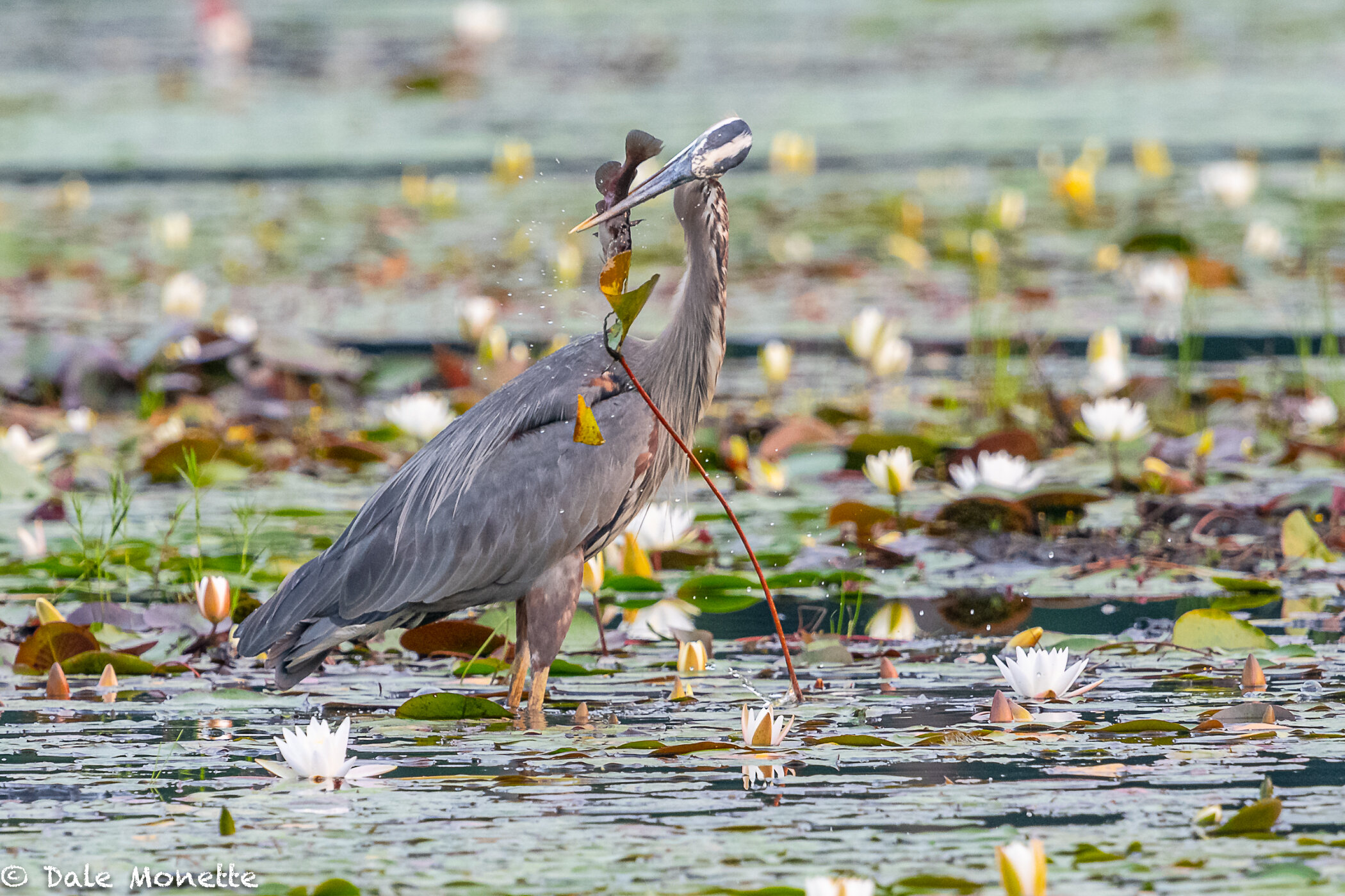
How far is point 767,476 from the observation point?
17.9 feet

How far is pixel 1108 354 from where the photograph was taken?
621 cm

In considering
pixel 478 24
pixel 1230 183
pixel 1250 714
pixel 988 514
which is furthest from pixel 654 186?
pixel 478 24

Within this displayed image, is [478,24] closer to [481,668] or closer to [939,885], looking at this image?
[481,668]

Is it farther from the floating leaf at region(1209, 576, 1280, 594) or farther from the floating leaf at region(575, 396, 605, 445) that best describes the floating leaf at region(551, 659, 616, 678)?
the floating leaf at region(1209, 576, 1280, 594)

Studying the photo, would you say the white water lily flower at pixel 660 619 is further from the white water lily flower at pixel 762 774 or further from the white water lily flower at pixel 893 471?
the white water lily flower at pixel 762 774

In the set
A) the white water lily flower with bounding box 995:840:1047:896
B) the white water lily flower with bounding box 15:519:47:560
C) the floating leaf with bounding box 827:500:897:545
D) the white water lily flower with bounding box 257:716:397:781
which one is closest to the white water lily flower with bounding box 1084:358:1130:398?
the floating leaf with bounding box 827:500:897:545

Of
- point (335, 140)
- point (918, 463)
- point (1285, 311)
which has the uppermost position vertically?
point (335, 140)

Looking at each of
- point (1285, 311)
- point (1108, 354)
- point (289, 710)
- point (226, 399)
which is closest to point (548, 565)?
point (289, 710)

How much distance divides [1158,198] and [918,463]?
5.82 metres

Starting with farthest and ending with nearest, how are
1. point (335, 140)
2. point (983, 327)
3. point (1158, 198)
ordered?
1. point (335, 140)
2. point (1158, 198)
3. point (983, 327)

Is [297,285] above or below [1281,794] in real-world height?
above

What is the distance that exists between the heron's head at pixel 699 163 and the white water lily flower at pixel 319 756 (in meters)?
1.12

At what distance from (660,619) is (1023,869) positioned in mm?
2144

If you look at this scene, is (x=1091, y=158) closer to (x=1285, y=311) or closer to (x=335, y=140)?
(x=1285, y=311)
